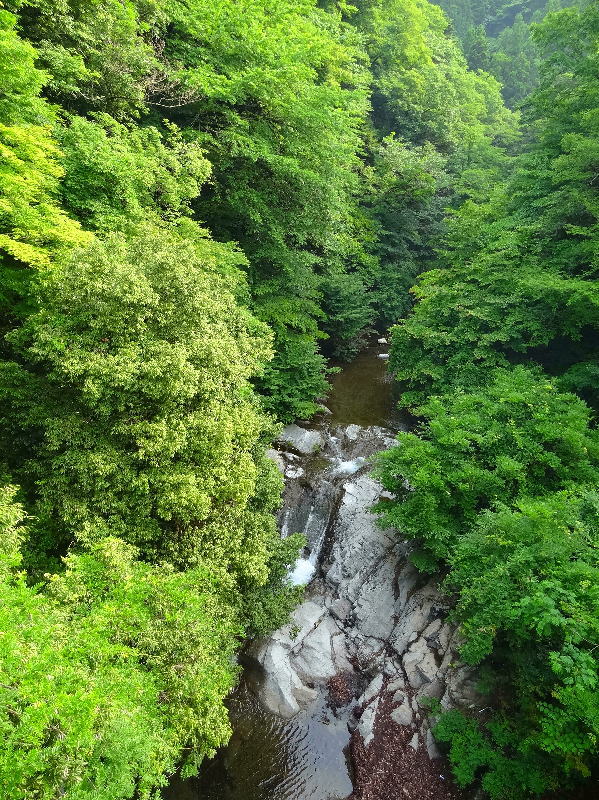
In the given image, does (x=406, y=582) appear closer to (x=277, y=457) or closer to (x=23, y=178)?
(x=277, y=457)

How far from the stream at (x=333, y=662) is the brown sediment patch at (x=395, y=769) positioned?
29mm

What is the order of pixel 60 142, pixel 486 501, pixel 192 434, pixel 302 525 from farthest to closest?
pixel 302 525
pixel 486 501
pixel 60 142
pixel 192 434

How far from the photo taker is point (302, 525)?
1420 centimetres

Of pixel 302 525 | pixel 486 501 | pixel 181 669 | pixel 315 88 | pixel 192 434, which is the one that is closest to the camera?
pixel 181 669

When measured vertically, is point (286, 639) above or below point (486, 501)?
below

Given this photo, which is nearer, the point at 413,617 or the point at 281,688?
the point at 281,688

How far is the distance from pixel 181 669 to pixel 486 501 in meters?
8.13

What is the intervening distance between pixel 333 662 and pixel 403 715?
6.69 ft

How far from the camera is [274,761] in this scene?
9602mm

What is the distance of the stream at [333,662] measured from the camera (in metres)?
9.34

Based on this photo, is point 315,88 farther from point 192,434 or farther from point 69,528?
point 69,528

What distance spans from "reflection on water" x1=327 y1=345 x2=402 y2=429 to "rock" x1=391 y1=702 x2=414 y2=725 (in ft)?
31.0

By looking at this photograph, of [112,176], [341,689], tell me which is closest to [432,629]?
[341,689]

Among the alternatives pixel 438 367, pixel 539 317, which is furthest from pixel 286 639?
pixel 539 317
